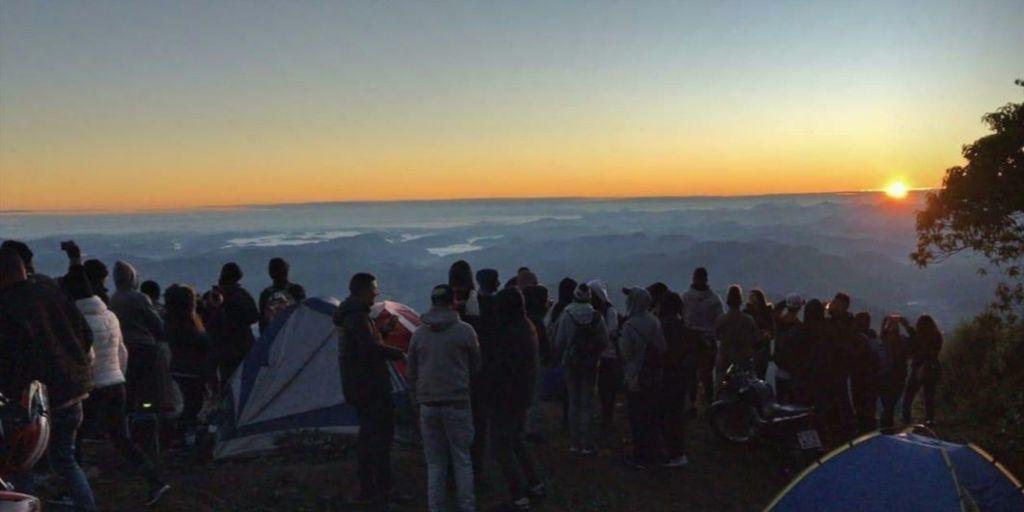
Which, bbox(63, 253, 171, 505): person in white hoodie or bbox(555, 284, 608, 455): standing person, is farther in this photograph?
bbox(555, 284, 608, 455): standing person

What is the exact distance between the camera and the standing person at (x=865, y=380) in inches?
384

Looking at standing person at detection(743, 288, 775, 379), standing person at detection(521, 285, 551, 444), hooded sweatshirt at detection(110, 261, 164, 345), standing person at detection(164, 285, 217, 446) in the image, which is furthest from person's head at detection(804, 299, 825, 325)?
hooded sweatshirt at detection(110, 261, 164, 345)

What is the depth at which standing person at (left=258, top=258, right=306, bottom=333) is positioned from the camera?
1027 cm

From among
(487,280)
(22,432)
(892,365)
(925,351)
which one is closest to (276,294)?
(487,280)

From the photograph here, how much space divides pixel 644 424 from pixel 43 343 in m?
5.94

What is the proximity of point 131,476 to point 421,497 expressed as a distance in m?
2.97

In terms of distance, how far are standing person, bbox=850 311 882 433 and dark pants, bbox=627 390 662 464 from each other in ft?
8.19

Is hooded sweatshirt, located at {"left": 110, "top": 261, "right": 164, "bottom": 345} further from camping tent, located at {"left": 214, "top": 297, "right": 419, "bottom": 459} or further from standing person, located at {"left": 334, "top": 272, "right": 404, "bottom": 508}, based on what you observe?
standing person, located at {"left": 334, "top": 272, "right": 404, "bottom": 508}

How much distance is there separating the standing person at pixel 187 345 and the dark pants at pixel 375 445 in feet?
8.32

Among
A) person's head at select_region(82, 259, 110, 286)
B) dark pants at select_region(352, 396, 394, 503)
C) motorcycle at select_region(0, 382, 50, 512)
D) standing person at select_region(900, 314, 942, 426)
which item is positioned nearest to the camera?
A: motorcycle at select_region(0, 382, 50, 512)

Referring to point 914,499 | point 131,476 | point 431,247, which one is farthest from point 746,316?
point 431,247

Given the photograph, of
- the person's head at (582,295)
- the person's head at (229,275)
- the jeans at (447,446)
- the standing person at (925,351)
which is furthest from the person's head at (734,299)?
the person's head at (229,275)

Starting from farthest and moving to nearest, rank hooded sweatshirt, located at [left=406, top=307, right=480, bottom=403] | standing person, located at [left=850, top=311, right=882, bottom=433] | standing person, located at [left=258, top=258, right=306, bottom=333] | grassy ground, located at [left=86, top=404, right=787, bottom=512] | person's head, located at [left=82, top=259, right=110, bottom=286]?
standing person, located at [left=258, top=258, right=306, bottom=333] < standing person, located at [left=850, top=311, right=882, bottom=433] < person's head, located at [left=82, top=259, right=110, bottom=286] < grassy ground, located at [left=86, top=404, right=787, bottom=512] < hooded sweatshirt, located at [left=406, top=307, right=480, bottom=403]

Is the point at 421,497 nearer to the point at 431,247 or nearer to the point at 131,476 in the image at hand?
the point at 131,476
